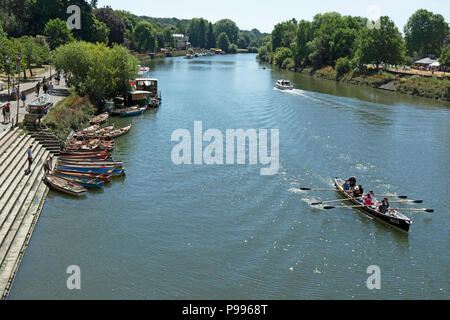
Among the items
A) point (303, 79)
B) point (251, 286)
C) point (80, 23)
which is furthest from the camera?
point (303, 79)

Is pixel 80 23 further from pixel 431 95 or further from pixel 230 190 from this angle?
pixel 230 190

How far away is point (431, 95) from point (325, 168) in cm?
5378

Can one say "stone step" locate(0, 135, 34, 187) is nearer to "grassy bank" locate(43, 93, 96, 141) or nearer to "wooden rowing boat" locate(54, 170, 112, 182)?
"wooden rowing boat" locate(54, 170, 112, 182)

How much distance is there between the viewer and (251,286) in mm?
21250

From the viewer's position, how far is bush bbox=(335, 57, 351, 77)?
108188 millimetres

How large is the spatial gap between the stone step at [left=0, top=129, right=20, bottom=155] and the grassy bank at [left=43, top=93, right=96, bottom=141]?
377 cm

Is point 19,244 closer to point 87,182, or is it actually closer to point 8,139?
point 87,182

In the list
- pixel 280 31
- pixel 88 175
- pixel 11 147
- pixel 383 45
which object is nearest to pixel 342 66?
pixel 383 45

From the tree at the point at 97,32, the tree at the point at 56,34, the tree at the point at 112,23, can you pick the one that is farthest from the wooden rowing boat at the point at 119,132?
the tree at the point at 112,23

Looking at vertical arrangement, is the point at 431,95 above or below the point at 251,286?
above

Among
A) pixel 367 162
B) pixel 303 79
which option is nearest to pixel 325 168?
pixel 367 162

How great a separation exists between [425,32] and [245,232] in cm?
12809

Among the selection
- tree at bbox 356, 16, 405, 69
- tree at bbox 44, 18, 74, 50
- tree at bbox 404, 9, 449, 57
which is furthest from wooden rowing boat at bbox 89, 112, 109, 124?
tree at bbox 404, 9, 449, 57

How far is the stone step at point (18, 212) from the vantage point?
22484mm
